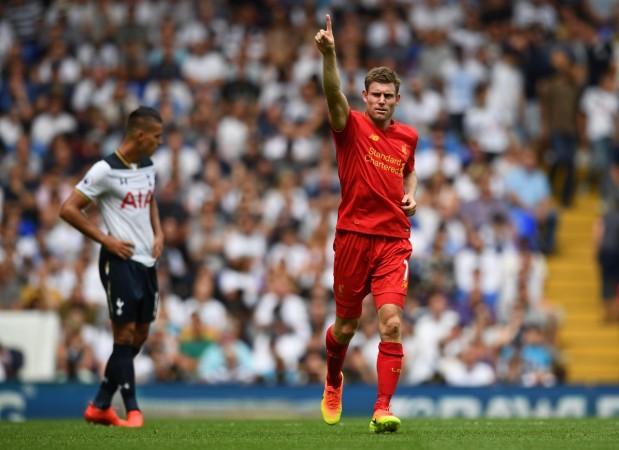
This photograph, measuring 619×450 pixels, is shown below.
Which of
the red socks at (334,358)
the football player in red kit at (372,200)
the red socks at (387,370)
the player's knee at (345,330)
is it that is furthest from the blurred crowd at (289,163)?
the red socks at (387,370)

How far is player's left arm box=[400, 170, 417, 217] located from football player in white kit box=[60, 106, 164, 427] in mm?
2379

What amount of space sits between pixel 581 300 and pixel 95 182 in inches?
450

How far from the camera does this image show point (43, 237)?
18188mm

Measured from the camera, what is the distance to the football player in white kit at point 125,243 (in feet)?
33.8

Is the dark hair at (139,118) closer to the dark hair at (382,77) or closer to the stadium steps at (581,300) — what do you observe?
the dark hair at (382,77)

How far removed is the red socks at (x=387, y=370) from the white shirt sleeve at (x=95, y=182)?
9.90 ft

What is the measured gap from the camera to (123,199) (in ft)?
34.3

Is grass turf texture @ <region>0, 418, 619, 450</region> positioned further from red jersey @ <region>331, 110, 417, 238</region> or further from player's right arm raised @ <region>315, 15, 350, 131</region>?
player's right arm raised @ <region>315, 15, 350, 131</region>

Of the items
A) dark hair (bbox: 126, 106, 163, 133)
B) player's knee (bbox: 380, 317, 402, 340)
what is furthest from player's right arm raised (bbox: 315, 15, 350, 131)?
dark hair (bbox: 126, 106, 163, 133)

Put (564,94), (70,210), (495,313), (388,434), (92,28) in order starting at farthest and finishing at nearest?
(92,28) < (564,94) < (495,313) < (70,210) < (388,434)

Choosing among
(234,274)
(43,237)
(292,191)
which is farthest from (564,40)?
(43,237)

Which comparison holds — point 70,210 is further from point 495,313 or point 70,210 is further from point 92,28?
point 92,28

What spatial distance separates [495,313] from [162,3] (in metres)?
9.18

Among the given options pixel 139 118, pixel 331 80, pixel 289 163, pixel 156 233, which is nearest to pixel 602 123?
pixel 289 163
